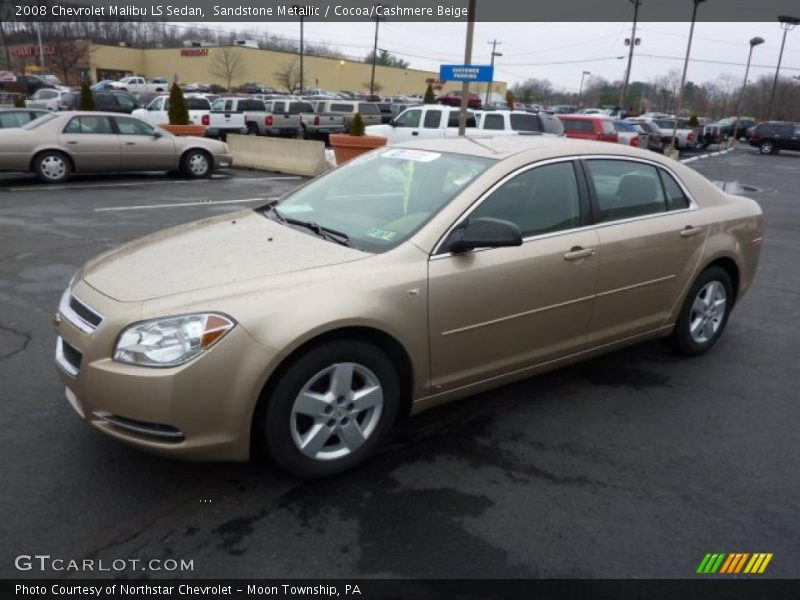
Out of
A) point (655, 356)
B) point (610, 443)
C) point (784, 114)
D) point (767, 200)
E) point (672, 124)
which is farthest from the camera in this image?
point (784, 114)

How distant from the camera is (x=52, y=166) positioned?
42.1 ft

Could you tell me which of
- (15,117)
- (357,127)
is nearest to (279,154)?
(357,127)

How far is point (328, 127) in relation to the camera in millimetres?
26500

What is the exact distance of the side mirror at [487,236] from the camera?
128 inches

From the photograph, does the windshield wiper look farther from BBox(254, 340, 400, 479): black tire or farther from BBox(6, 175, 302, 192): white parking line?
BBox(6, 175, 302, 192): white parking line

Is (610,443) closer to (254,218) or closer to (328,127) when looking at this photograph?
(254,218)

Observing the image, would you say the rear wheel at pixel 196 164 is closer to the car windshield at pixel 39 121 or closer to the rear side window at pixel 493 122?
the car windshield at pixel 39 121

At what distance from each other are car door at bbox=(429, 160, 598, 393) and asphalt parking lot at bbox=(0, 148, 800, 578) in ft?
1.45

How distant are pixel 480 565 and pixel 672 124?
36312mm

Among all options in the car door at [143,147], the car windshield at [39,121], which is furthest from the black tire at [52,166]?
the car door at [143,147]

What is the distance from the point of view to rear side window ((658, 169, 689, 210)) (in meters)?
4.50

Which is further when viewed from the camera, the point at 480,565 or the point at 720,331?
the point at 720,331

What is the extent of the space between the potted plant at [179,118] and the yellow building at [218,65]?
2208 inches
